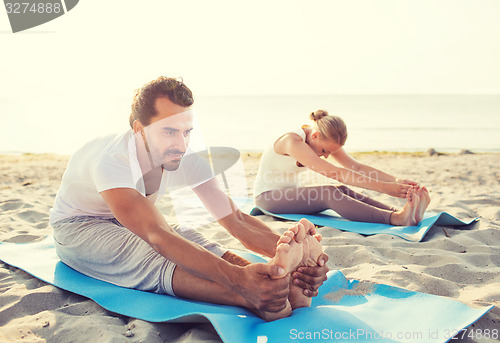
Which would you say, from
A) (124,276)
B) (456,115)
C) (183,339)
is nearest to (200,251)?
(183,339)

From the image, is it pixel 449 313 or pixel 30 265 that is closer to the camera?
pixel 449 313

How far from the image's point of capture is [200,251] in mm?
1779

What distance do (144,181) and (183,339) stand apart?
0.80 m

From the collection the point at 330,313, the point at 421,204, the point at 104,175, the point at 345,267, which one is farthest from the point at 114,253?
the point at 421,204

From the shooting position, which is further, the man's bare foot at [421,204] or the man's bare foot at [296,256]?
the man's bare foot at [421,204]

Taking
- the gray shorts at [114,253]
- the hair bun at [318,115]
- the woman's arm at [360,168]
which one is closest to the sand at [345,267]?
the gray shorts at [114,253]

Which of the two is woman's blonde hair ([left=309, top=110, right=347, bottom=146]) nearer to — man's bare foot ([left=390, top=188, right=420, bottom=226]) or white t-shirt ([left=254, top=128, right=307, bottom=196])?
white t-shirt ([left=254, top=128, right=307, bottom=196])

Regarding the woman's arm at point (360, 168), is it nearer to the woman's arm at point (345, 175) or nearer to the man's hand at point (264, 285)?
the woman's arm at point (345, 175)

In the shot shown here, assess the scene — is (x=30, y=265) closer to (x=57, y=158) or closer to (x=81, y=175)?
(x=81, y=175)

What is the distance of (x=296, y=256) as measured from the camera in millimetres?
1794

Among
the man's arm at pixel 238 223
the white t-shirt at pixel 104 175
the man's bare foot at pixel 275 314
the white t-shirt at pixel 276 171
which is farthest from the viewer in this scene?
the white t-shirt at pixel 276 171

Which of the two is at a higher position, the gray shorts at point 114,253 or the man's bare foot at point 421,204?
the gray shorts at point 114,253

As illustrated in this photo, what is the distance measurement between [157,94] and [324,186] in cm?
211

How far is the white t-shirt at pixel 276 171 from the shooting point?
3.90 meters
